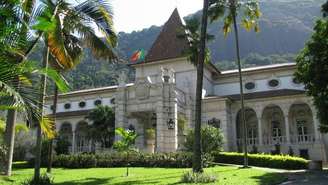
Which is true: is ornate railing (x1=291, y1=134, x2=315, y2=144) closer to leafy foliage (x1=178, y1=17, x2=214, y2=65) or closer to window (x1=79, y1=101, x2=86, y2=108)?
leafy foliage (x1=178, y1=17, x2=214, y2=65)

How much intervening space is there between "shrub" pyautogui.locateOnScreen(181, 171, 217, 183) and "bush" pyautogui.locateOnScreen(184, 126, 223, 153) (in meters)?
11.5

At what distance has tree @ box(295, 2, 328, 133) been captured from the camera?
75.6 ft

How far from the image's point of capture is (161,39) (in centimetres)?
4600

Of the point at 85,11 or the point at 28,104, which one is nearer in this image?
the point at 28,104

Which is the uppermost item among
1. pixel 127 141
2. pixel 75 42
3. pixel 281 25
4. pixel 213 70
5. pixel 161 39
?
pixel 281 25

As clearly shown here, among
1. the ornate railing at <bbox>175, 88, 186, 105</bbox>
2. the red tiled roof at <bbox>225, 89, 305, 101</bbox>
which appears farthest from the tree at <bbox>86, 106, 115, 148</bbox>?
the red tiled roof at <bbox>225, 89, 305, 101</bbox>

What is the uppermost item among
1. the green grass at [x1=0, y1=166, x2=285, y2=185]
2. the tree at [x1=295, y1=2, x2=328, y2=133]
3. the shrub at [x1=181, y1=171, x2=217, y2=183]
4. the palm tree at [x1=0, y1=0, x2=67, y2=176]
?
the tree at [x1=295, y1=2, x2=328, y2=133]

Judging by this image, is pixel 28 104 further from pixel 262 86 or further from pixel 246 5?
pixel 262 86

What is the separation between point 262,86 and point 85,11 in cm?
3319

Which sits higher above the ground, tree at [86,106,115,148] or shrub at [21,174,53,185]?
tree at [86,106,115,148]

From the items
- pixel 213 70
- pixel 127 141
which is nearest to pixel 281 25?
pixel 213 70

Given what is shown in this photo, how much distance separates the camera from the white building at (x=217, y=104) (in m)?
34.2

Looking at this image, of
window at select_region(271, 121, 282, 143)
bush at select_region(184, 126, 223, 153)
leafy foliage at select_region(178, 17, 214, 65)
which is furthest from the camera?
window at select_region(271, 121, 282, 143)

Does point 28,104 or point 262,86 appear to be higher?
point 262,86
